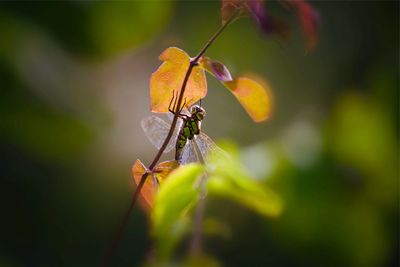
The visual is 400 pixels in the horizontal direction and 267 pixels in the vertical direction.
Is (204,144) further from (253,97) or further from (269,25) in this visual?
Answer: (269,25)

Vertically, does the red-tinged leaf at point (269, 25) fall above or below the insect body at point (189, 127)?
below

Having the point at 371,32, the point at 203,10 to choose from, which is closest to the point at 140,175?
the point at 203,10

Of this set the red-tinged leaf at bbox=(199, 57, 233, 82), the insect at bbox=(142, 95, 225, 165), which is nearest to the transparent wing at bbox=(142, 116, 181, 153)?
the insect at bbox=(142, 95, 225, 165)

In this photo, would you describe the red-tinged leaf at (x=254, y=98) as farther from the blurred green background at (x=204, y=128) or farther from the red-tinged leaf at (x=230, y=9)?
the blurred green background at (x=204, y=128)

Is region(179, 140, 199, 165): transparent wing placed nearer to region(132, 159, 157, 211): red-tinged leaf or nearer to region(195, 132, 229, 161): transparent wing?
region(195, 132, 229, 161): transparent wing

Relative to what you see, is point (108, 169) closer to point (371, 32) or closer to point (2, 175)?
point (2, 175)

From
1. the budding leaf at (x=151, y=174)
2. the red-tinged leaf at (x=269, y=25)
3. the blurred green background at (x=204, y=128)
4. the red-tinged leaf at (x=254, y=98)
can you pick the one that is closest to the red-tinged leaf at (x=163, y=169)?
the budding leaf at (x=151, y=174)
